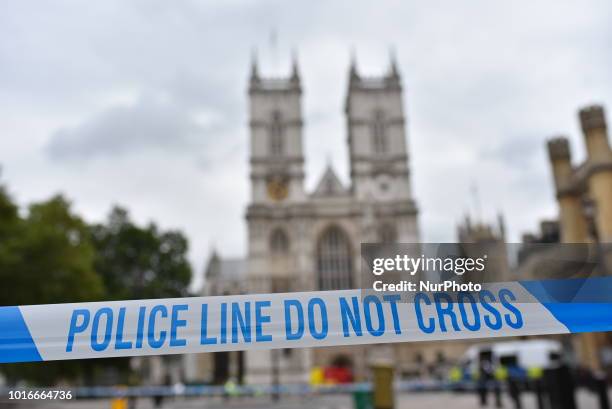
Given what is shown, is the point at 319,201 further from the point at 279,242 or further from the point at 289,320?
the point at 289,320

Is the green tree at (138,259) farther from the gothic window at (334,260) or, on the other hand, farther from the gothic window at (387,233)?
the gothic window at (387,233)

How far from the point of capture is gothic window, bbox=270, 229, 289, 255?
4644cm

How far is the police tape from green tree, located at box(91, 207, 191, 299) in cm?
3630

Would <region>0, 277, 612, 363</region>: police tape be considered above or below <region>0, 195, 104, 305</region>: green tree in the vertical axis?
below

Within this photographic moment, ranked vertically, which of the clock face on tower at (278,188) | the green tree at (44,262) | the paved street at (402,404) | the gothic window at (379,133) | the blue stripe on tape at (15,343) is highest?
the gothic window at (379,133)

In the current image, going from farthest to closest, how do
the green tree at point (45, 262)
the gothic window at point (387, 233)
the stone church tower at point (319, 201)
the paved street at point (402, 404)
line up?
the gothic window at point (387, 233), the stone church tower at point (319, 201), the green tree at point (45, 262), the paved street at point (402, 404)

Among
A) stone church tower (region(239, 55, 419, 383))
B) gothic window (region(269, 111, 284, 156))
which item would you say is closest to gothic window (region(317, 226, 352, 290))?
stone church tower (region(239, 55, 419, 383))

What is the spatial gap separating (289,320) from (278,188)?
43.3m

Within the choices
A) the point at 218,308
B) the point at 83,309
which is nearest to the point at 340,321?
the point at 218,308

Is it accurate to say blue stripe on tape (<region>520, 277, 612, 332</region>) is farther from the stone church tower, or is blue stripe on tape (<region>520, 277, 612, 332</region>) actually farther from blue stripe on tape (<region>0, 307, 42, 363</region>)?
the stone church tower

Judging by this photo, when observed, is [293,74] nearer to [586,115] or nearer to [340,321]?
[586,115]

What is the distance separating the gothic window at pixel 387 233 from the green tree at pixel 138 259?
15142 millimetres

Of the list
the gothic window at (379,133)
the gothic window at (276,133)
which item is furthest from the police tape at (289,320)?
the gothic window at (379,133)

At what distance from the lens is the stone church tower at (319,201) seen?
1774 inches
